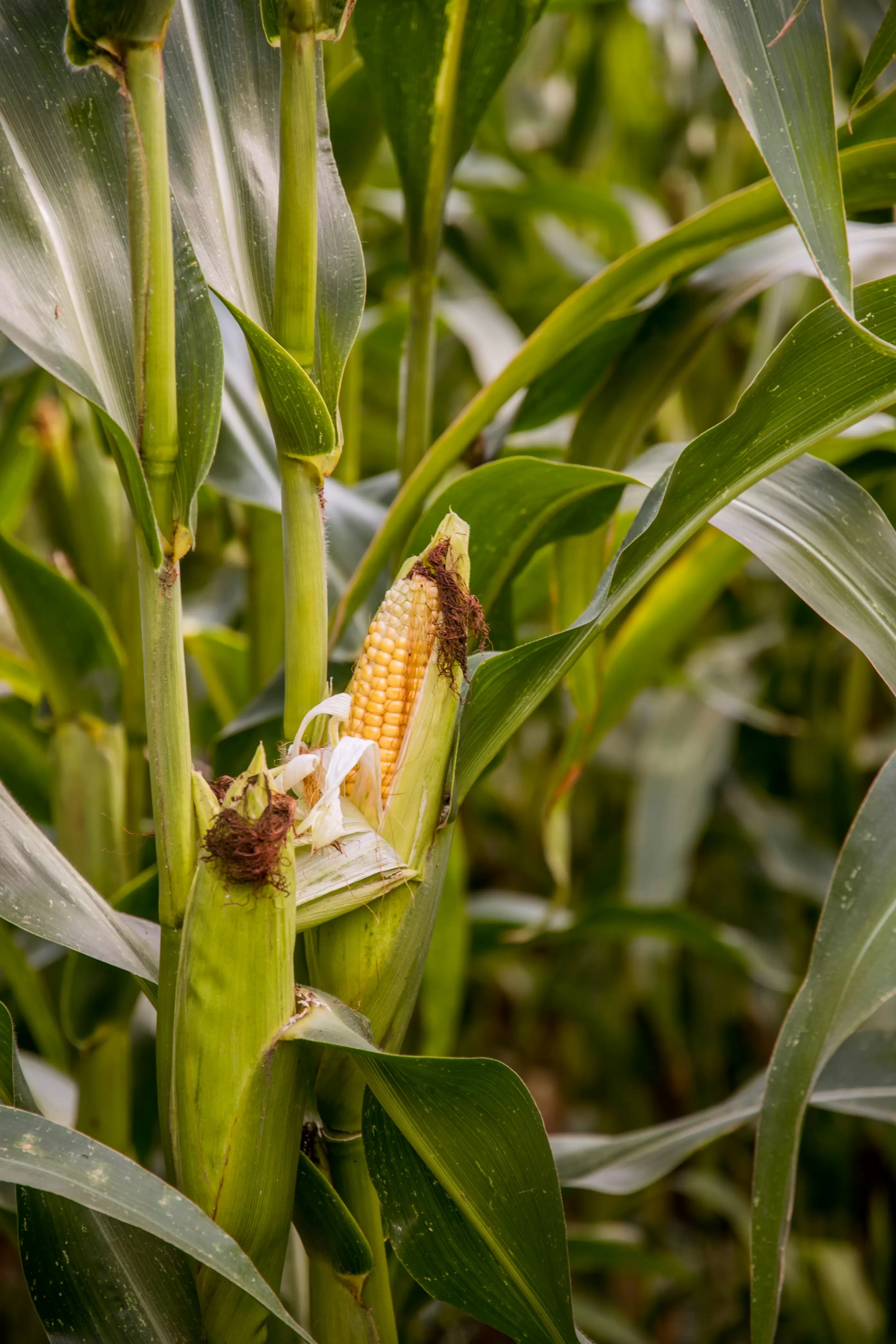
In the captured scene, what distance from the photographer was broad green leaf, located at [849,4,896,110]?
0.36m

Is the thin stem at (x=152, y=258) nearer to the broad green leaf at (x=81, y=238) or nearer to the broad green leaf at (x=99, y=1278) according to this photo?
the broad green leaf at (x=81, y=238)

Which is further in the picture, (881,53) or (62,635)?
(62,635)

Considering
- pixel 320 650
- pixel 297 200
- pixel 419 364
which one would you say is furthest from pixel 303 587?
pixel 419 364

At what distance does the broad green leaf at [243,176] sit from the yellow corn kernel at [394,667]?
8cm

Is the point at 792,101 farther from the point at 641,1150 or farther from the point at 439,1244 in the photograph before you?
the point at 641,1150

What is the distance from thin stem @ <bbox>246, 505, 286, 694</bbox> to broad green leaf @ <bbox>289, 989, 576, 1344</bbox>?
0.34m

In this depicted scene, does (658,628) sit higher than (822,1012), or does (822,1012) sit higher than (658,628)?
(658,628)

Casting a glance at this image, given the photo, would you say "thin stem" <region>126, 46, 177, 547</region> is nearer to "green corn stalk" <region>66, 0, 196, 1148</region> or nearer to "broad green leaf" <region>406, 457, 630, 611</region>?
"green corn stalk" <region>66, 0, 196, 1148</region>

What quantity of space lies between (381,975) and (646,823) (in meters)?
0.62

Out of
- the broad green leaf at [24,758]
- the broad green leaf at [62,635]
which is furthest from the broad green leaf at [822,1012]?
the broad green leaf at [24,758]

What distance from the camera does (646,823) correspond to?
36.7 inches

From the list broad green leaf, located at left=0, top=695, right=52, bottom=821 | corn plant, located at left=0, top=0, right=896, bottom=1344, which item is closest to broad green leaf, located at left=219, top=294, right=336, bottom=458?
corn plant, located at left=0, top=0, right=896, bottom=1344

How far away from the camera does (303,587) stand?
1.19ft

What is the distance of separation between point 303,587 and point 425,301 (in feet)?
0.83
